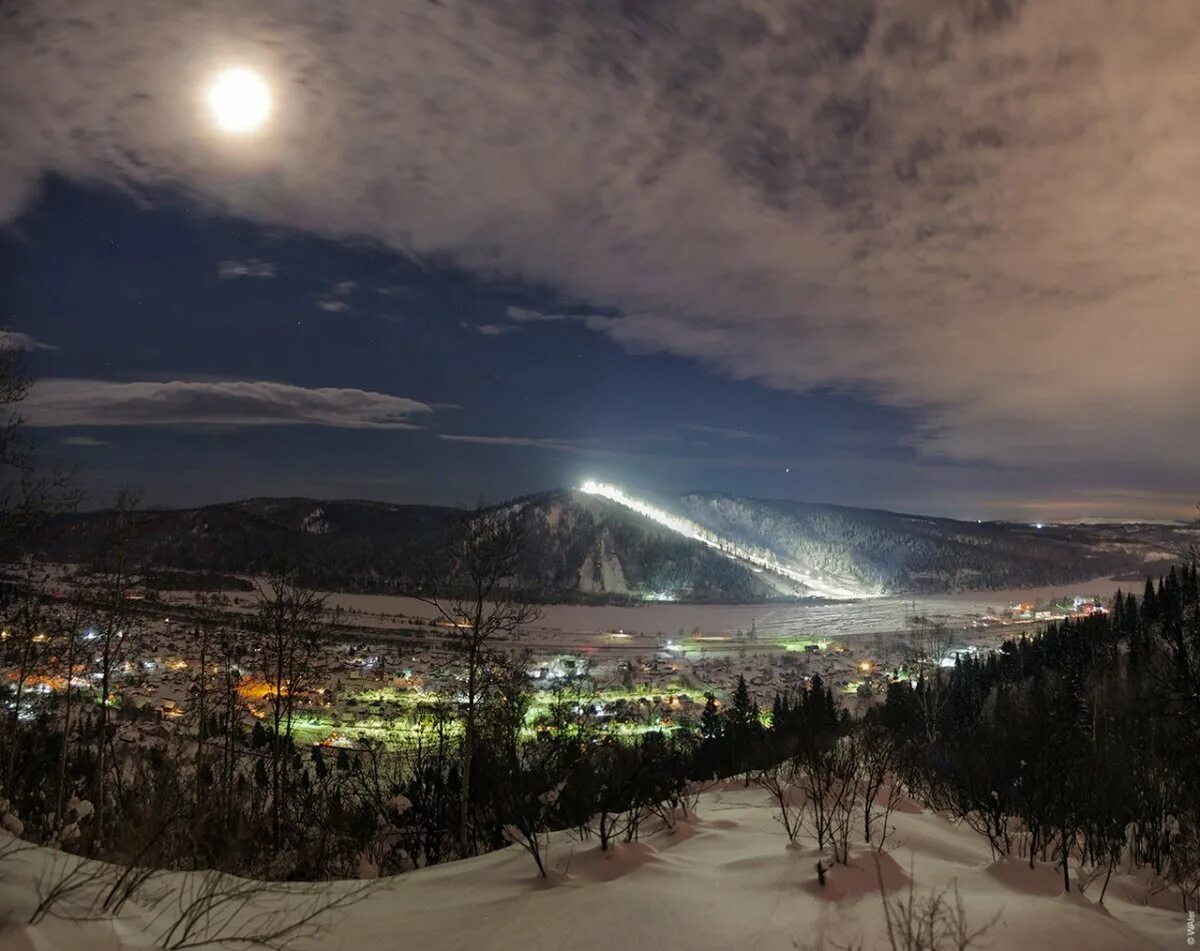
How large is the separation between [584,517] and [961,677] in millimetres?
92709

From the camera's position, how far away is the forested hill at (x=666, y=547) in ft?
335

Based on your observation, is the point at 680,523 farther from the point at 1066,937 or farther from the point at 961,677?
the point at 1066,937

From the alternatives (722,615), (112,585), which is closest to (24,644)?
(112,585)

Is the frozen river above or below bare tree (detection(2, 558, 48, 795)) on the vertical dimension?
below

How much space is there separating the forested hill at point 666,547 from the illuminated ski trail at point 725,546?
5.02 ft

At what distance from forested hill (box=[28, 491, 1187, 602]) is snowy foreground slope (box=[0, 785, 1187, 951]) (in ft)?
178

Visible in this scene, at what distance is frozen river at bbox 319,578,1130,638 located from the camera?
89.1 meters

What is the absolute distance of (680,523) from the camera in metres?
172

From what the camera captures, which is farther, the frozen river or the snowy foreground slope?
the frozen river

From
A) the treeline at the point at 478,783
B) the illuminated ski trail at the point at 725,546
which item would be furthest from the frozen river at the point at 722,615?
the treeline at the point at 478,783

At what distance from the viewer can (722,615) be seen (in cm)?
10431

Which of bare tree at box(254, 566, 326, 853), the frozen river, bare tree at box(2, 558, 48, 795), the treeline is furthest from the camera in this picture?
the frozen river

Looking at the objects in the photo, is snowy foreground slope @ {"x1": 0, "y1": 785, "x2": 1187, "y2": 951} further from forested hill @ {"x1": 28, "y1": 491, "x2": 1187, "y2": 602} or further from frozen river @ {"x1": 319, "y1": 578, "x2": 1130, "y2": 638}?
frozen river @ {"x1": 319, "y1": 578, "x2": 1130, "y2": 638}

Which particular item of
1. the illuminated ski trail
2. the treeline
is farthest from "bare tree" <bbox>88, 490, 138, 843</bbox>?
the illuminated ski trail
